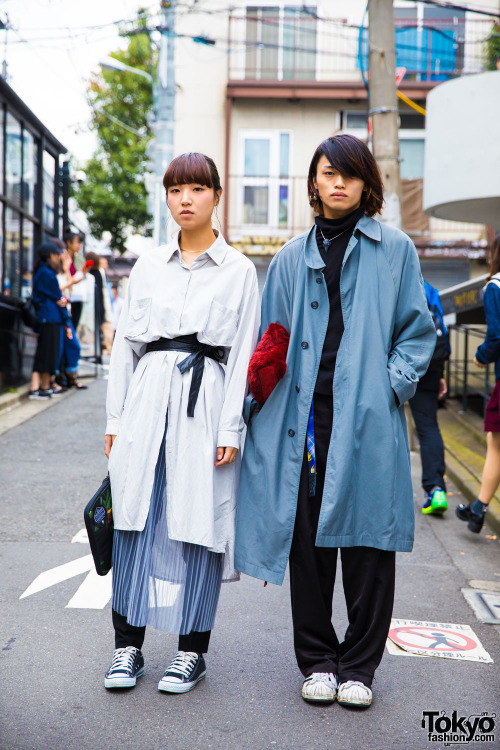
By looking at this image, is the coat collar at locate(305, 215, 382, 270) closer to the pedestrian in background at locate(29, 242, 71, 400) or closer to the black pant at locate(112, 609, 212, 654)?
the black pant at locate(112, 609, 212, 654)

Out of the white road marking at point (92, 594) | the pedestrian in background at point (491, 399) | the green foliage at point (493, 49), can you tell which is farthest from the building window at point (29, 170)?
the green foliage at point (493, 49)

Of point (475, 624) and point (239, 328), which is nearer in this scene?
point (239, 328)

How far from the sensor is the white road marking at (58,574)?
4.27m

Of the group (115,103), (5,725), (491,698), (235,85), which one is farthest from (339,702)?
(115,103)

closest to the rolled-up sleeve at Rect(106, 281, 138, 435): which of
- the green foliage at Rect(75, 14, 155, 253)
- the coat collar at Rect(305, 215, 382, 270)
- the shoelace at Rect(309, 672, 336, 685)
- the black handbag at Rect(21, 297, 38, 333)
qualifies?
the coat collar at Rect(305, 215, 382, 270)

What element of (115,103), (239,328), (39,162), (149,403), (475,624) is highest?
(115,103)

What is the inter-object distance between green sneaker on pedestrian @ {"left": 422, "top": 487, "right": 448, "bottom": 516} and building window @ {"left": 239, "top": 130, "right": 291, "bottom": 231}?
1544 cm

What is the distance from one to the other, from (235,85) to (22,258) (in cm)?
978

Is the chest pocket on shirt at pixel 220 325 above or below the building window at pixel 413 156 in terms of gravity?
below

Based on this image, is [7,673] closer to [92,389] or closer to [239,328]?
[239,328]

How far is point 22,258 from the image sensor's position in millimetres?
12289

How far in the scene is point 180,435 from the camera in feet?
10.1

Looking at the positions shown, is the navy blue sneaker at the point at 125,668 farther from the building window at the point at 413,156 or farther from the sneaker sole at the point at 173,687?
the building window at the point at 413,156

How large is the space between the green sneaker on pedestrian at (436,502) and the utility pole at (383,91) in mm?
3683
